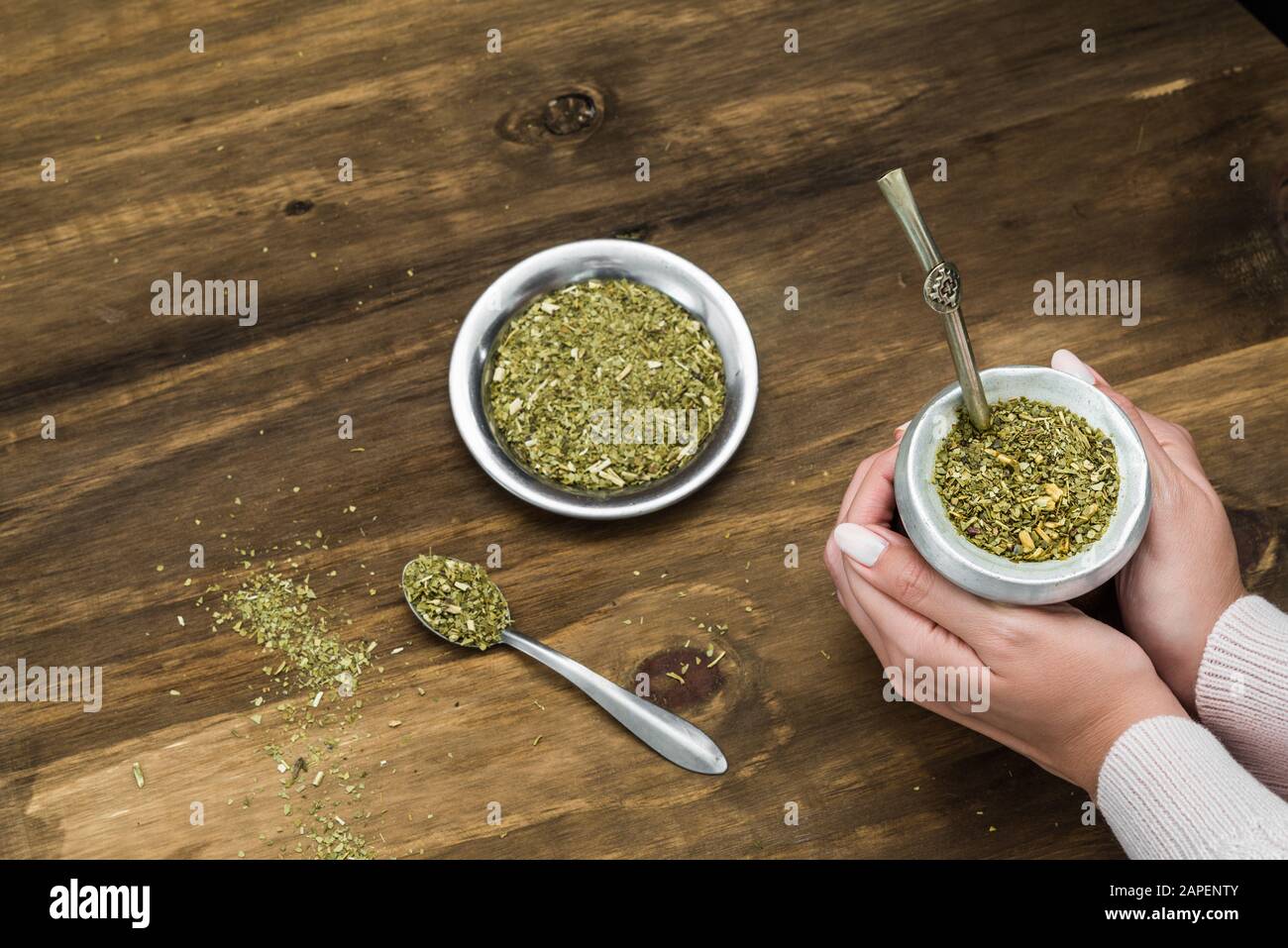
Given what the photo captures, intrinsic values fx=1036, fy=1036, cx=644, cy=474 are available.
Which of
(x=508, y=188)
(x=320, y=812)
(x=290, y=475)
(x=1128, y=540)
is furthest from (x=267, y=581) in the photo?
(x=1128, y=540)

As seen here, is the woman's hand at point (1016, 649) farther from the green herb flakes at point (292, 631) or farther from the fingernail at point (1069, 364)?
the green herb flakes at point (292, 631)

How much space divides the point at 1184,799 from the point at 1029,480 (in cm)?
44

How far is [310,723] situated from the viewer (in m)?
1.61

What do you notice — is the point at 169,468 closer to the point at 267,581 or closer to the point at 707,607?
the point at 267,581

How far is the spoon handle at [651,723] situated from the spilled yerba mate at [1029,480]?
559mm

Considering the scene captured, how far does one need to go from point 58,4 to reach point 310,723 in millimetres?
1390

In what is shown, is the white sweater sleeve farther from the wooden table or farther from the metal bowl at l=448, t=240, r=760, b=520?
the metal bowl at l=448, t=240, r=760, b=520

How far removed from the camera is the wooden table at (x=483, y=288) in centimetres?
159

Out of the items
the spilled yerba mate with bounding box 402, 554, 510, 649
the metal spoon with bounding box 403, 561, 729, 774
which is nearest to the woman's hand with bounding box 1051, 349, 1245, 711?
the metal spoon with bounding box 403, 561, 729, 774

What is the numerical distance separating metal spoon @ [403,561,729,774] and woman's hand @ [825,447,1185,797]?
0.35 m

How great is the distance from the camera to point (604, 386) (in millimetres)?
1666

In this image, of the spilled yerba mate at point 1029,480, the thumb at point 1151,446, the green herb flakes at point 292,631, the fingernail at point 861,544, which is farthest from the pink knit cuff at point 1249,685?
the green herb flakes at point 292,631

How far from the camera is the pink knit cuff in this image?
138cm

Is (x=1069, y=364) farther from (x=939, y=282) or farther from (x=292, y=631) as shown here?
(x=292, y=631)
